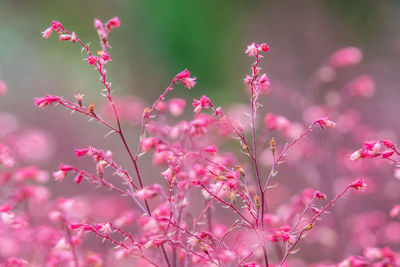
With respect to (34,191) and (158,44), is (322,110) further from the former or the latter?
(158,44)

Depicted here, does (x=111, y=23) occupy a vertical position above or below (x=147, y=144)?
above

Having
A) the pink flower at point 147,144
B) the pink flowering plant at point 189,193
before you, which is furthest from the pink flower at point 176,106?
the pink flower at point 147,144

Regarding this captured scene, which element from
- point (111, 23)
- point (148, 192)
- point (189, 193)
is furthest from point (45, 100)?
point (189, 193)

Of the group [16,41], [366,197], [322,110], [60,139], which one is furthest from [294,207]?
[16,41]

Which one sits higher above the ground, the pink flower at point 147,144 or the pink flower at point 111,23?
the pink flower at point 111,23

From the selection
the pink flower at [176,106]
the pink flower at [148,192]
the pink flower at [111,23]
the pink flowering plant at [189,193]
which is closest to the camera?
the pink flower at [148,192]

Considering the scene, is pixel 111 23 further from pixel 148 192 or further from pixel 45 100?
pixel 148 192

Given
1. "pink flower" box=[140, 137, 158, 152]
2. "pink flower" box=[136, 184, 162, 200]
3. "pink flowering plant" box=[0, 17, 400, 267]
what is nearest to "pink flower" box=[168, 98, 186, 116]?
"pink flowering plant" box=[0, 17, 400, 267]

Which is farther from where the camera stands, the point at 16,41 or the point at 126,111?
the point at 16,41

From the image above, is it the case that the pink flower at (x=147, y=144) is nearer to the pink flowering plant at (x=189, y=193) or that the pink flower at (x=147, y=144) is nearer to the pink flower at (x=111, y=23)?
the pink flowering plant at (x=189, y=193)

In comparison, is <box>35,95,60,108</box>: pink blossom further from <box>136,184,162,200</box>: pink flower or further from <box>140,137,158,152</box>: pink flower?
<box>136,184,162,200</box>: pink flower

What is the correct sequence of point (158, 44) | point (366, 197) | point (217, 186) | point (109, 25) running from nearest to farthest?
point (217, 186) → point (109, 25) → point (366, 197) → point (158, 44)

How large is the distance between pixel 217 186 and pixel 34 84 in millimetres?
6697

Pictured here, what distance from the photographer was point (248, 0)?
25.9ft
